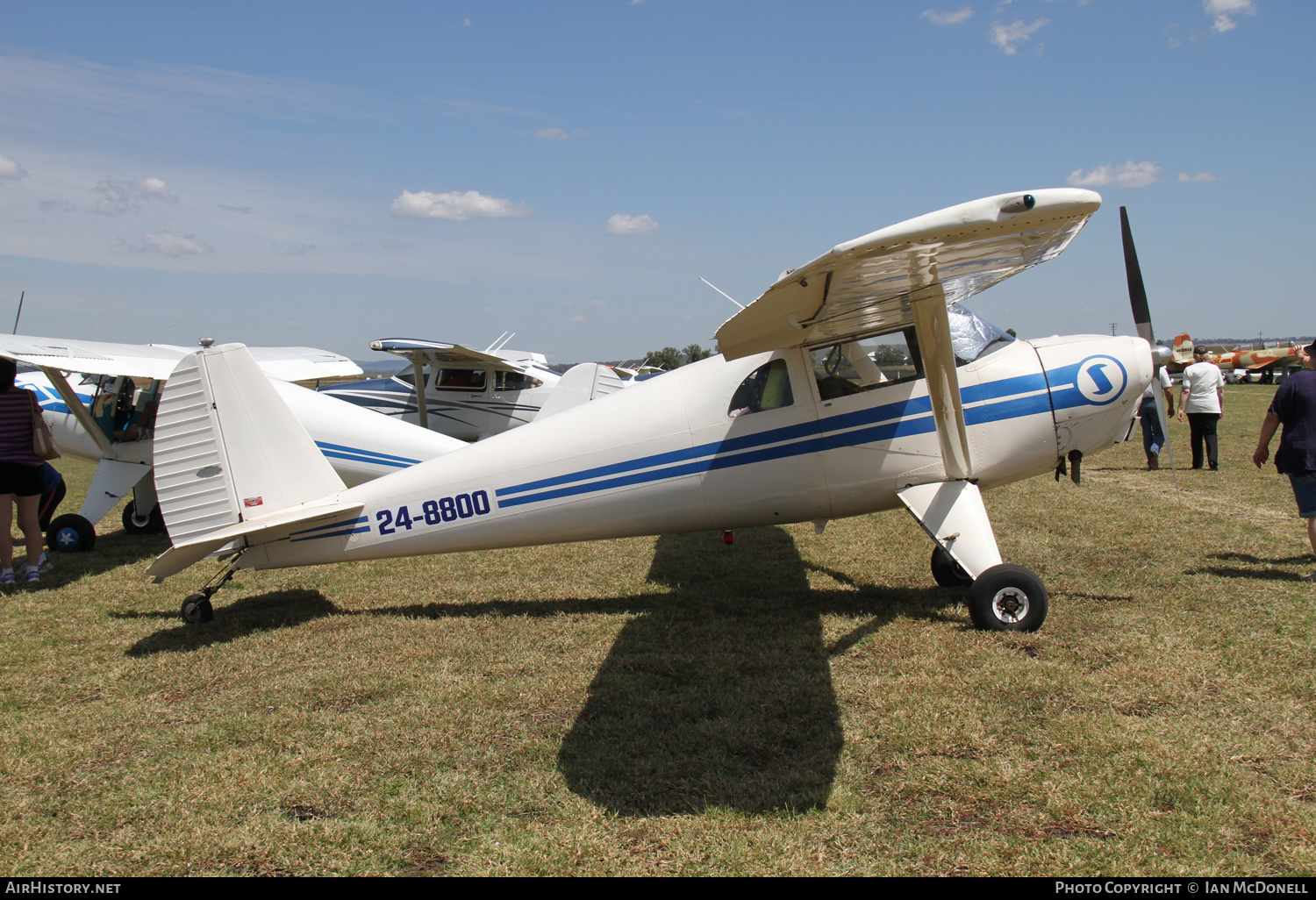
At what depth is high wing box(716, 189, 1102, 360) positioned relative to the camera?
297 centimetres

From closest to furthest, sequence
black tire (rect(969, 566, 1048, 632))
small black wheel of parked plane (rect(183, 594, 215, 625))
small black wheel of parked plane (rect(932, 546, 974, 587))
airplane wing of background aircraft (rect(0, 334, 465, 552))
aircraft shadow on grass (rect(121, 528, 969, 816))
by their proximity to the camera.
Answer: aircraft shadow on grass (rect(121, 528, 969, 816)) < black tire (rect(969, 566, 1048, 632)) < small black wheel of parked plane (rect(183, 594, 215, 625)) < small black wheel of parked plane (rect(932, 546, 974, 587)) < airplane wing of background aircraft (rect(0, 334, 465, 552))

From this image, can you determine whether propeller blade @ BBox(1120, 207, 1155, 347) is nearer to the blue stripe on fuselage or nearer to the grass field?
the blue stripe on fuselage

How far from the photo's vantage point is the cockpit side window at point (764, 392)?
547 cm

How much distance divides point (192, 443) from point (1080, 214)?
5709 millimetres

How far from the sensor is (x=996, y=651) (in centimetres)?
465

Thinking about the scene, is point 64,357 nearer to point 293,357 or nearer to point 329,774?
point 293,357

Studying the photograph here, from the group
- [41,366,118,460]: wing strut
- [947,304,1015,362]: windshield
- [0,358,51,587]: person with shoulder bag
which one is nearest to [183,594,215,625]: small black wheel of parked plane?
[0,358,51,587]: person with shoulder bag

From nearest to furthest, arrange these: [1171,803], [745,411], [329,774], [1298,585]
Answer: [1171,803]
[329,774]
[745,411]
[1298,585]

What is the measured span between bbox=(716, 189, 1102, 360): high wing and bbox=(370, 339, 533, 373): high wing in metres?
8.59

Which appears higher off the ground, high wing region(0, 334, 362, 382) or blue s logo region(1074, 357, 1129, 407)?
high wing region(0, 334, 362, 382)

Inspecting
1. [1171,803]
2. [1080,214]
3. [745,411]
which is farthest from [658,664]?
[1080,214]

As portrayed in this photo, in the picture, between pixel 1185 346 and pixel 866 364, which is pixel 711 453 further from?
pixel 1185 346

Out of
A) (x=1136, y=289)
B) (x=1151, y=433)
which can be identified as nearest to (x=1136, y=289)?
(x=1136, y=289)
